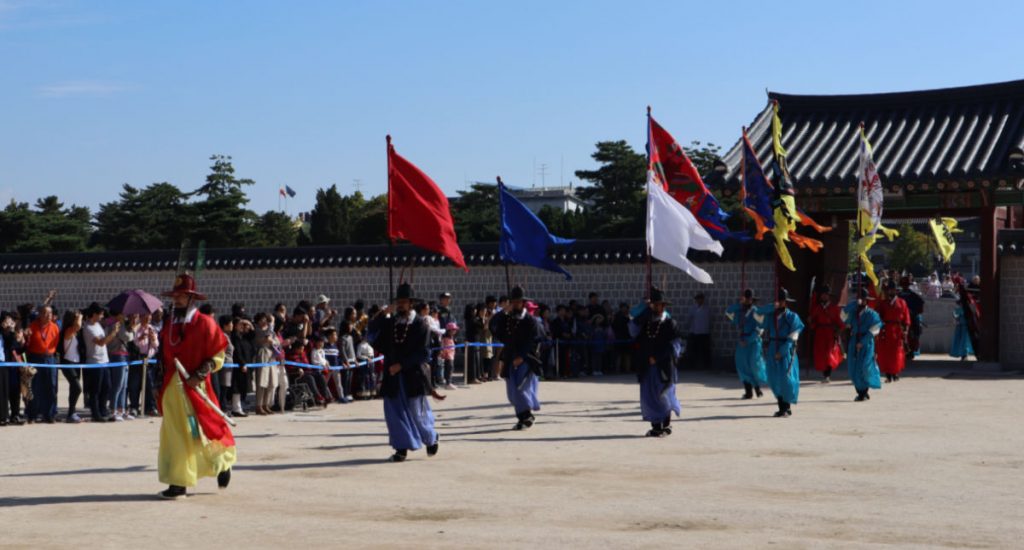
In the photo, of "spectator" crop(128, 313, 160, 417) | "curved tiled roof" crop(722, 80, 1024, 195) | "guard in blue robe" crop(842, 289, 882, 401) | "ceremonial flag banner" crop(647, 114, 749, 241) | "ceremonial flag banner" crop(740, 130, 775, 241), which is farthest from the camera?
"curved tiled roof" crop(722, 80, 1024, 195)

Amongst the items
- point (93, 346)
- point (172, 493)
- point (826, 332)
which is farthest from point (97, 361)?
point (826, 332)

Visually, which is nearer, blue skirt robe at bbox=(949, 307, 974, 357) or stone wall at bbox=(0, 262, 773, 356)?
stone wall at bbox=(0, 262, 773, 356)

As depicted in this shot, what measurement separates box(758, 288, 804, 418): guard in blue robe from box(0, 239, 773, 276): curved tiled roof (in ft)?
24.8

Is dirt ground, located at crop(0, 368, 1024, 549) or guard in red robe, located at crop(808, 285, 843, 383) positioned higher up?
guard in red robe, located at crop(808, 285, 843, 383)

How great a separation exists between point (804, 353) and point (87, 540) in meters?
19.2

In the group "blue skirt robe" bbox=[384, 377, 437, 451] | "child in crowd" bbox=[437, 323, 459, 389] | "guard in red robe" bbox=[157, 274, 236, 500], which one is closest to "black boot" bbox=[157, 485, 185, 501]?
"guard in red robe" bbox=[157, 274, 236, 500]

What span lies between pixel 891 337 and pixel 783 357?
5.75 metres

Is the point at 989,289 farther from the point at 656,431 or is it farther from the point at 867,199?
the point at 656,431

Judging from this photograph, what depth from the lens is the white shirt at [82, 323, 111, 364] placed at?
15.8 meters

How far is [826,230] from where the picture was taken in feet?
80.3

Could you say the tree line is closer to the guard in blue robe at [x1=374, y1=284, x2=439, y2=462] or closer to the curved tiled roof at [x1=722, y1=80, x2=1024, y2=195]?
the curved tiled roof at [x1=722, y1=80, x2=1024, y2=195]

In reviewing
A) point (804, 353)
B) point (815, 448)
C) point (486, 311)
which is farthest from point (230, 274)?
point (815, 448)

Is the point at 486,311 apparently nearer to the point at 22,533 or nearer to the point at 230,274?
the point at 230,274

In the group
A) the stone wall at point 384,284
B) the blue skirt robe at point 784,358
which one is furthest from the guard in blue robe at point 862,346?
the stone wall at point 384,284
